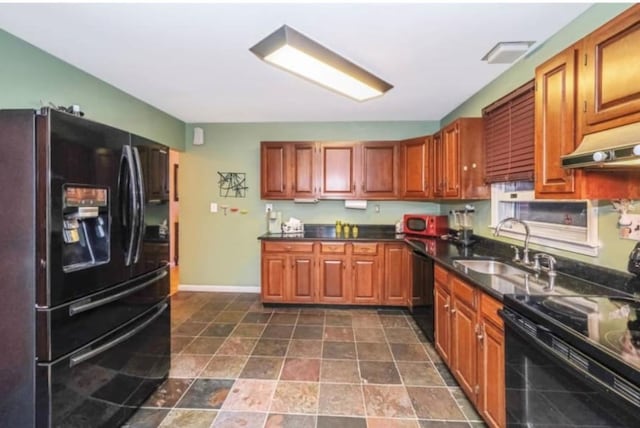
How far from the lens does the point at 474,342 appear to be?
77.7 inches

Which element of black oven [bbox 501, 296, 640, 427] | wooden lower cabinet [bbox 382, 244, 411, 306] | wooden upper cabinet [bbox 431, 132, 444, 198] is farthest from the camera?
wooden lower cabinet [bbox 382, 244, 411, 306]

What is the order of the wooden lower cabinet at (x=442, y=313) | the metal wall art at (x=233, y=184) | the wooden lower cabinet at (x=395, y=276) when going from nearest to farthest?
the wooden lower cabinet at (x=442, y=313), the wooden lower cabinet at (x=395, y=276), the metal wall art at (x=233, y=184)

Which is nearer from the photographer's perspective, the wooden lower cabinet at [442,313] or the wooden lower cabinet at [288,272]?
the wooden lower cabinet at [442,313]

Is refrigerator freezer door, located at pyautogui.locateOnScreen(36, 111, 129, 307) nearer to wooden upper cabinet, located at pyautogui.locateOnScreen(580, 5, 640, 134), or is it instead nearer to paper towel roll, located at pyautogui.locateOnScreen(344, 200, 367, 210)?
wooden upper cabinet, located at pyautogui.locateOnScreen(580, 5, 640, 134)

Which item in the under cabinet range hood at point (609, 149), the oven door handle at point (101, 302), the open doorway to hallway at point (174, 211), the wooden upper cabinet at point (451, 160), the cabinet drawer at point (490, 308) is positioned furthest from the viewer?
the open doorway to hallway at point (174, 211)

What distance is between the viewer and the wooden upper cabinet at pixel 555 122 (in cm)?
154

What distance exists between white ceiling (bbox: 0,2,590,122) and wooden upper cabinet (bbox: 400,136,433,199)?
0.66 meters

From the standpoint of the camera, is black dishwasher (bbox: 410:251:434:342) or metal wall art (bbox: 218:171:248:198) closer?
black dishwasher (bbox: 410:251:434:342)

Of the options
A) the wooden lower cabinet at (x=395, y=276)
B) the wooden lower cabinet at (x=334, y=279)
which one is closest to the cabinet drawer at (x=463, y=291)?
the wooden lower cabinet at (x=395, y=276)

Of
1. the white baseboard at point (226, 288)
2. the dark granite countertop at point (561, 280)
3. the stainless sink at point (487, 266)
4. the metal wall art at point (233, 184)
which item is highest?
the metal wall art at point (233, 184)

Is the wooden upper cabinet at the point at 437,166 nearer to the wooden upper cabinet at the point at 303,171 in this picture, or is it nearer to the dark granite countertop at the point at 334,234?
the dark granite countertop at the point at 334,234

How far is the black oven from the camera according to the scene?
947mm

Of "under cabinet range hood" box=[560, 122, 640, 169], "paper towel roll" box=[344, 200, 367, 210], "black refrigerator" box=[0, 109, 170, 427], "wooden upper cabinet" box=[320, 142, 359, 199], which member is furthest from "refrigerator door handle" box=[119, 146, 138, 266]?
"paper towel roll" box=[344, 200, 367, 210]

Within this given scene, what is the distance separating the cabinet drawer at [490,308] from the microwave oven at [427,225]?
211 cm
